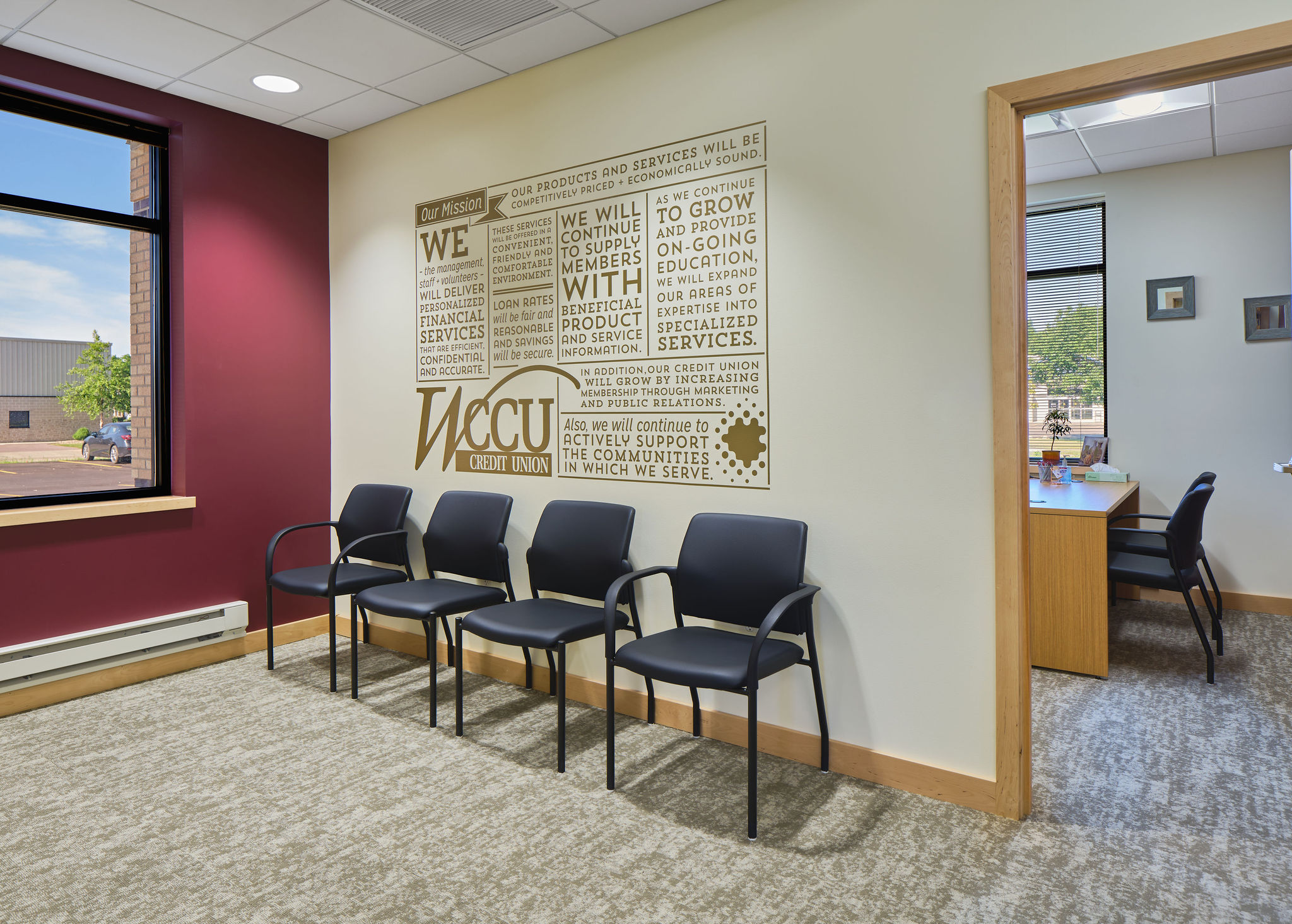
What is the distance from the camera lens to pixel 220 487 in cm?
389

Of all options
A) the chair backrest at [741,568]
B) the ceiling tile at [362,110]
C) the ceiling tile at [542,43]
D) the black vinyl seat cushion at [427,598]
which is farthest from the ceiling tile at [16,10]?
the chair backrest at [741,568]

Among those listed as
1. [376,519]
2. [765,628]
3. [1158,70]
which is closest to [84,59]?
[376,519]

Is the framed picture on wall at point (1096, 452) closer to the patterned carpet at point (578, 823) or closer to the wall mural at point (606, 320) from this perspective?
the patterned carpet at point (578, 823)

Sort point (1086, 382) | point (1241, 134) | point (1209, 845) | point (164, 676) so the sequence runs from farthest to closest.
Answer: point (1086, 382) < point (1241, 134) < point (164, 676) < point (1209, 845)

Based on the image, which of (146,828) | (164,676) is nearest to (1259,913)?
(146,828)

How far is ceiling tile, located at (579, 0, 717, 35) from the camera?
282 centimetres

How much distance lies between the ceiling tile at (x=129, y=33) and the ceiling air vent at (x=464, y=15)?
0.78 m

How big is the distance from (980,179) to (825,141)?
1.77 feet

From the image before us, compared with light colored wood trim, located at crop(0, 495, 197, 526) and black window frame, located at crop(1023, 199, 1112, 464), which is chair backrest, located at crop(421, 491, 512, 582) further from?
black window frame, located at crop(1023, 199, 1112, 464)

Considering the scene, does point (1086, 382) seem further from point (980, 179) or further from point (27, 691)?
point (27, 691)

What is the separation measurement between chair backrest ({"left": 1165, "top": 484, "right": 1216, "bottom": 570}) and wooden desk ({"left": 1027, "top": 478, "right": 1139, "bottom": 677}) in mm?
252

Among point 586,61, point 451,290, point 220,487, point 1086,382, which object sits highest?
point 586,61

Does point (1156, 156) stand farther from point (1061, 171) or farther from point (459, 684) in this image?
point (459, 684)

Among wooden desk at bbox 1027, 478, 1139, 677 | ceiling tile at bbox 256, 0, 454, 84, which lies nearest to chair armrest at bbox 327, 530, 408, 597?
ceiling tile at bbox 256, 0, 454, 84
